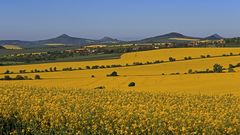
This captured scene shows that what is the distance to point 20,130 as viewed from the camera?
14.1 meters

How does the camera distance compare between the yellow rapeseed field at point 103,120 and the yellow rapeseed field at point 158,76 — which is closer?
the yellow rapeseed field at point 103,120

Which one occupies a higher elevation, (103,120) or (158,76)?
(103,120)

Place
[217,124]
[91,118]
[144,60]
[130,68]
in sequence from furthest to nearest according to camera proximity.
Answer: [144,60]
[130,68]
[91,118]
[217,124]

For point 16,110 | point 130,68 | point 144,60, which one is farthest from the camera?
point 144,60

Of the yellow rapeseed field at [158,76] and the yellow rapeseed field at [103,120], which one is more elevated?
the yellow rapeseed field at [103,120]

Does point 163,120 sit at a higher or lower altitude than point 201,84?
higher

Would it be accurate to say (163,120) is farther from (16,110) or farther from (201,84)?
(201,84)

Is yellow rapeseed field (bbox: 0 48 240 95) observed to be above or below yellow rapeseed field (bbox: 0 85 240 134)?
below

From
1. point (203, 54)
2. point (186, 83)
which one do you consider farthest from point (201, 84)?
point (203, 54)

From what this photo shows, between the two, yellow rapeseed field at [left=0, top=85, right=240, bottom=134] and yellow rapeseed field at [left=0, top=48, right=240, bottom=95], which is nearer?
yellow rapeseed field at [left=0, top=85, right=240, bottom=134]

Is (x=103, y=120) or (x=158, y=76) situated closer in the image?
(x=103, y=120)

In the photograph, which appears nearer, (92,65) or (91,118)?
(91,118)

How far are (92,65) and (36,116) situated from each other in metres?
58.9

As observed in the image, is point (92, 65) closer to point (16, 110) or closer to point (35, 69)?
point (35, 69)
